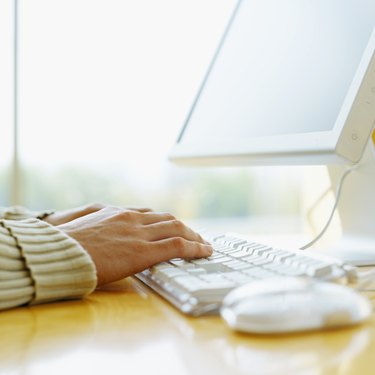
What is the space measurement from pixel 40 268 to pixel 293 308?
29 centimetres

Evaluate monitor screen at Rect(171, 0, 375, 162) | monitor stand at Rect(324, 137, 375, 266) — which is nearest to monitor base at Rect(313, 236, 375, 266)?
monitor stand at Rect(324, 137, 375, 266)

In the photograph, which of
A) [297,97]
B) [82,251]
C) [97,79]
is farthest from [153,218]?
[97,79]

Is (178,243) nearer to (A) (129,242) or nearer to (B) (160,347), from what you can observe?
(A) (129,242)

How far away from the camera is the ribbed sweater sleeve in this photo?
65 centimetres

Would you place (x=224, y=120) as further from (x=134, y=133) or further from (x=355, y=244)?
(x=134, y=133)

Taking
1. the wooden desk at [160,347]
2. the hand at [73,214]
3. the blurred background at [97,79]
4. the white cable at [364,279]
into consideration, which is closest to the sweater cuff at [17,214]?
the hand at [73,214]

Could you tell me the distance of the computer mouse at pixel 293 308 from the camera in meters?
0.49

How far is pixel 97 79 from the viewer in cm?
301

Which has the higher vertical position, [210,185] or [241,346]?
[241,346]

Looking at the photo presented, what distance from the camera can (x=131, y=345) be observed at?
0.50 metres

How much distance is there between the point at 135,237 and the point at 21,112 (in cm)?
215

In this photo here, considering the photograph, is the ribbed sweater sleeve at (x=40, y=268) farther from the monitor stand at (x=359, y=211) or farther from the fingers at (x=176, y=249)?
the monitor stand at (x=359, y=211)

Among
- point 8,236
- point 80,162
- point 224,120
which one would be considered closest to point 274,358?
point 8,236

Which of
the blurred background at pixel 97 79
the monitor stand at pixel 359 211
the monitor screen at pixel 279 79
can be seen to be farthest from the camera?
the blurred background at pixel 97 79
